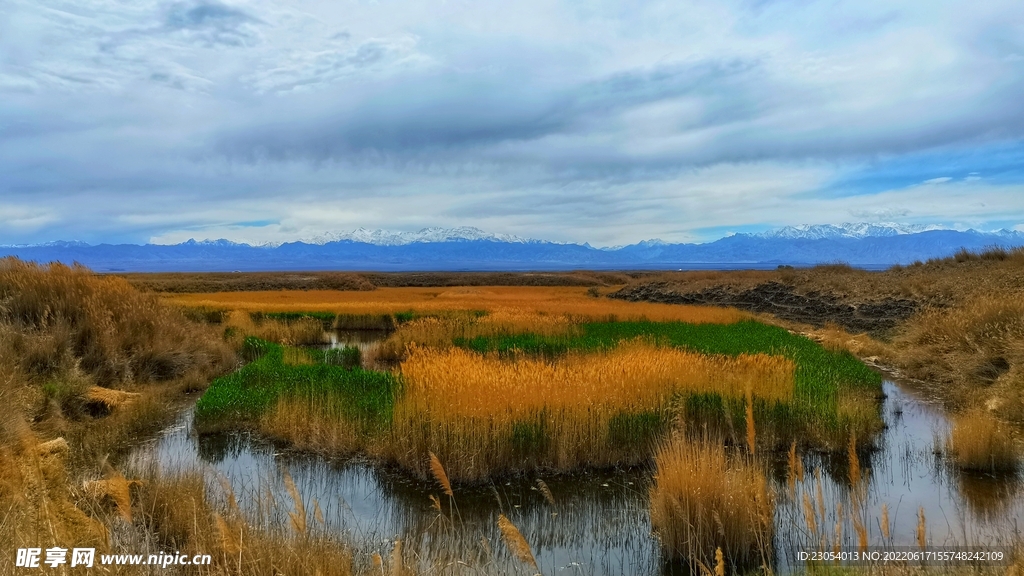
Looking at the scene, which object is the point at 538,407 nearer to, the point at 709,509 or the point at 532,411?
the point at 532,411

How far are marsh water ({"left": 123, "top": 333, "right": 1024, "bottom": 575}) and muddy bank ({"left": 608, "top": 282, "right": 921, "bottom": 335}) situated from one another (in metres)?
20.1

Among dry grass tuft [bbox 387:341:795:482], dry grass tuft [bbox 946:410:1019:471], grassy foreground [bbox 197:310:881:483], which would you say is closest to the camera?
dry grass tuft [bbox 946:410:1019:471]

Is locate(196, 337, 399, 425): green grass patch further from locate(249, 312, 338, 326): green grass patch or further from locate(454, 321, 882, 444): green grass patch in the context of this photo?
locate(249, 312, 338, 326): green grass patch

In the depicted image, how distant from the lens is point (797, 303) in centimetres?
3762

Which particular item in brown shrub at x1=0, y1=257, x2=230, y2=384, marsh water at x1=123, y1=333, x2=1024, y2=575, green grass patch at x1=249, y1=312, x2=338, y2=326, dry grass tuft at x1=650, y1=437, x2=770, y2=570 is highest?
brown shrub at x1=0, y1=257, x2=230, y2=384

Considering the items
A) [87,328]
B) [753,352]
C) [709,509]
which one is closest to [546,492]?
[709,509]

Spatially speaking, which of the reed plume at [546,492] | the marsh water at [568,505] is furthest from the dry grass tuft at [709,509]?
the reed plume at [546,492]

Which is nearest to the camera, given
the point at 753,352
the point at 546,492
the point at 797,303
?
the point at 546,492

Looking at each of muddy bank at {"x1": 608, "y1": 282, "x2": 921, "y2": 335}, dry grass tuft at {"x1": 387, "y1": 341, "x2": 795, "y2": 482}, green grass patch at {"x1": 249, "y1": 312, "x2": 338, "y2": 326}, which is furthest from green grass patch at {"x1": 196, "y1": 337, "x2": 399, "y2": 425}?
muddy bank at {"x1": 608, "y1": 282, "x2": 921, "y2": 335}

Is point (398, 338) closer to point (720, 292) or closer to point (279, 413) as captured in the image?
point (279, 413)

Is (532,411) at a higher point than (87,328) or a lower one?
lower

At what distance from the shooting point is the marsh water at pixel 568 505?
6.22m

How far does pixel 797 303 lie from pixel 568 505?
34963 millimetres

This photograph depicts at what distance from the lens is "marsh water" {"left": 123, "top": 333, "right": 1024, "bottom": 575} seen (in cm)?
622
